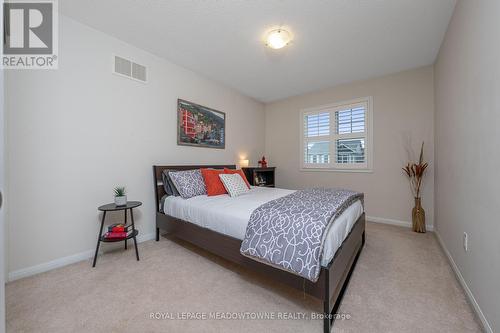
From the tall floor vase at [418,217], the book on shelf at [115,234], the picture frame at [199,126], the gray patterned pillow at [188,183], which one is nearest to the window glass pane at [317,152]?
the tall floor vase at [418,217]

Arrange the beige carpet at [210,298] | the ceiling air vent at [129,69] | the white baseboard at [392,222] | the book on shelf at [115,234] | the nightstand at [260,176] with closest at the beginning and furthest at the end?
1. the beige carpet at [210,298]
2. the book on shelf at [115,234]
3. the ceiling air vent at [129,69]
4. the white baseboard at [392,222]
5. the nightstand at [260,176]

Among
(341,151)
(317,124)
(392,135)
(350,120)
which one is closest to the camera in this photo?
(392,135)

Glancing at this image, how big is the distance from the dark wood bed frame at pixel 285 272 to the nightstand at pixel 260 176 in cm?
174

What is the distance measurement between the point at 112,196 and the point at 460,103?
3.66 metres

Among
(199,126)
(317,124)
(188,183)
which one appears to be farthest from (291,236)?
(317,124)

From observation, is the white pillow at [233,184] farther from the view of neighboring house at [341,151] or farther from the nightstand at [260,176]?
the view of neighboring house at [341,151]

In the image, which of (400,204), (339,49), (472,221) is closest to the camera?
(472,221)

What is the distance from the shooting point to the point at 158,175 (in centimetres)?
274

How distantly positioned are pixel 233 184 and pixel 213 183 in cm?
27

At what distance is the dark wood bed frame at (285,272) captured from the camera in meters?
1.26

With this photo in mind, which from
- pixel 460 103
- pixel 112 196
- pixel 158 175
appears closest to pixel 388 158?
pixel 460 103

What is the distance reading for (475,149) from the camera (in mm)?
1452

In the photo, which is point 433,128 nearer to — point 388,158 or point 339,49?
point 388,158

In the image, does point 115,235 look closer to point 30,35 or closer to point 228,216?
point 228,216
